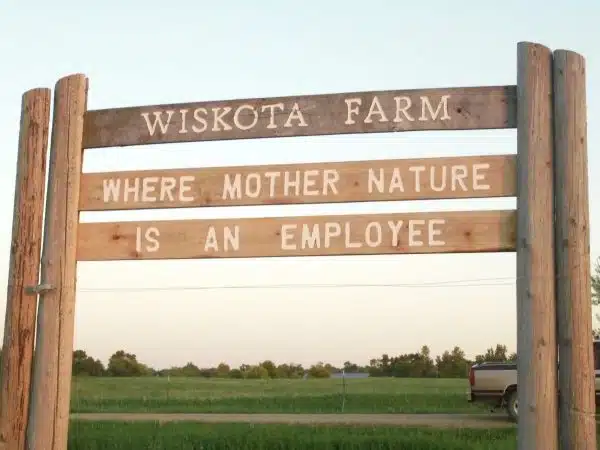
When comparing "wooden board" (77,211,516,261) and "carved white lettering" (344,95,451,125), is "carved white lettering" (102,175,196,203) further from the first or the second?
"carved white lettering" (344,95,451,125)

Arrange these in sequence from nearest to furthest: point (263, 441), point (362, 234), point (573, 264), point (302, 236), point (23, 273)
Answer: point (573, 264), point (362, 234), point (302, 236), point (23, 273), point (263, 441)

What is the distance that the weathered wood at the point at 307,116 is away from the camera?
6.66 m

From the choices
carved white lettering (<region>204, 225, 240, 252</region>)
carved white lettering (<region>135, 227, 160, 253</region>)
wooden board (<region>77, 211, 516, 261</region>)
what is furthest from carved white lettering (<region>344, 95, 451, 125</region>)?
carved white lettering (<region>135, 227, 160, 253</region>)

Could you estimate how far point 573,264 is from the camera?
6.11 meters

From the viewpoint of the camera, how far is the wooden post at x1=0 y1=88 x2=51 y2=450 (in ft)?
22.7

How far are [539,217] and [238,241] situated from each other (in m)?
2.11

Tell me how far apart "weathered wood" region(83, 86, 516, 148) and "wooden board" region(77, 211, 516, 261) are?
658mm

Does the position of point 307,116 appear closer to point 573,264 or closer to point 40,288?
point 573,264

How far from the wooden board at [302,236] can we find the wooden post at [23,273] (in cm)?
39

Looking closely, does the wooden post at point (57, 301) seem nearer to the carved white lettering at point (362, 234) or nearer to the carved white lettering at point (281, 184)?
the carved white lettering at point (281, 184)

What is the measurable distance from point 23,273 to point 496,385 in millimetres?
18264

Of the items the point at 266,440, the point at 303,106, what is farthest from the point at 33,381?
the point at 266,440

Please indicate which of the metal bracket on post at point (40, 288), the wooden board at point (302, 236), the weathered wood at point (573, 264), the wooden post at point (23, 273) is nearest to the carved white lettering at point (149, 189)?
the wooden board at point (302, 236)

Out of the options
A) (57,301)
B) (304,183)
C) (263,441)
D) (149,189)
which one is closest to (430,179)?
(304,183)
